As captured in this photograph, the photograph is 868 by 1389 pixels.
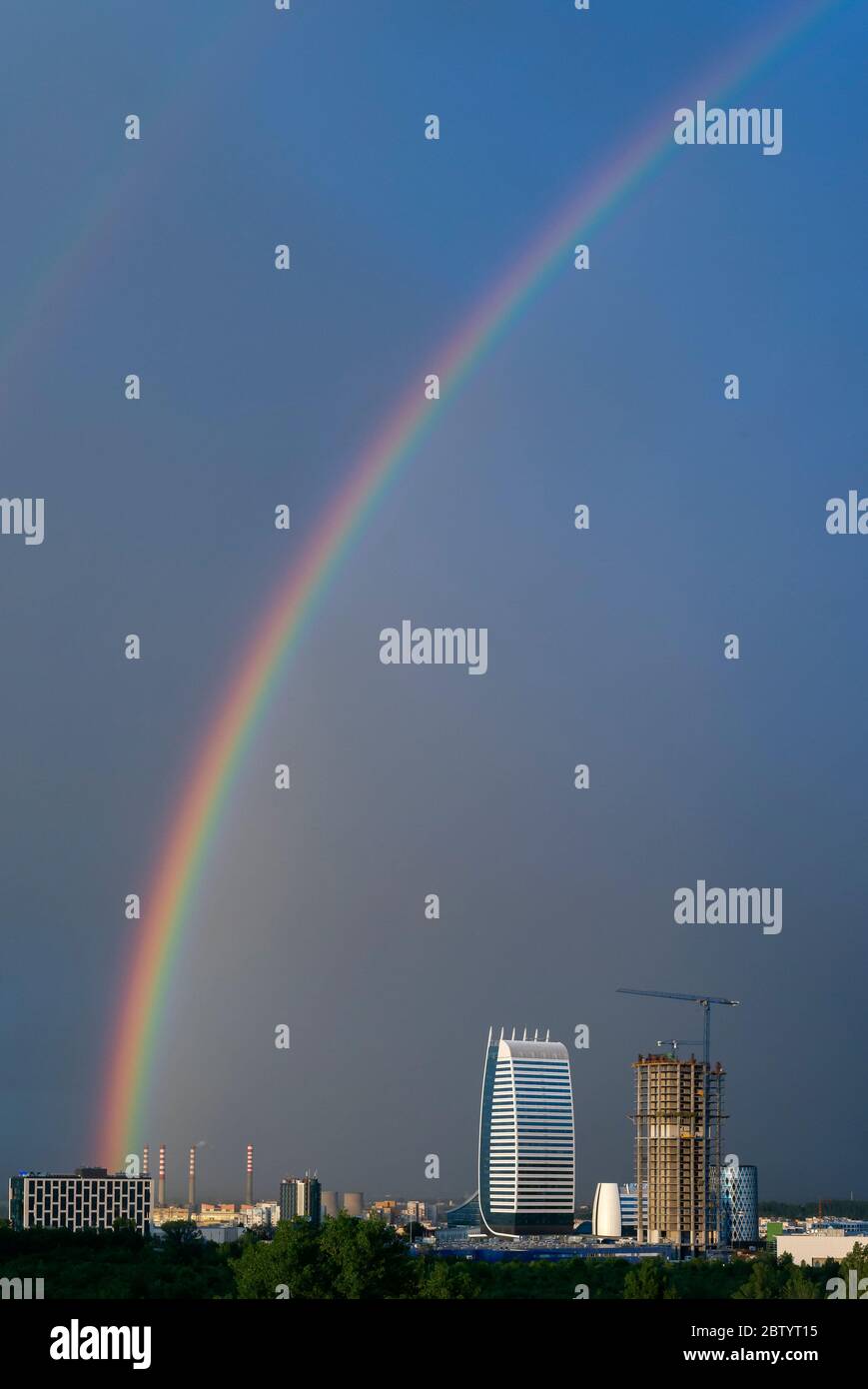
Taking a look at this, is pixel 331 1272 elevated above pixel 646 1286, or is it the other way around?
pixel 331 1272

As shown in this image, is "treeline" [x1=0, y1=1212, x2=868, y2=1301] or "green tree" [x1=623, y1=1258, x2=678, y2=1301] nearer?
"treeline" [x1=0, y1=1212, x2=868, y2=1301]

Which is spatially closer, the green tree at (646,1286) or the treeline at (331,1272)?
the treeline at (331,1272)

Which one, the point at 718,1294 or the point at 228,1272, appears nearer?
the point at 228,1272

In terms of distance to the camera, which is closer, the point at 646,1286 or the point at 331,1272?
the point at 331,1272
